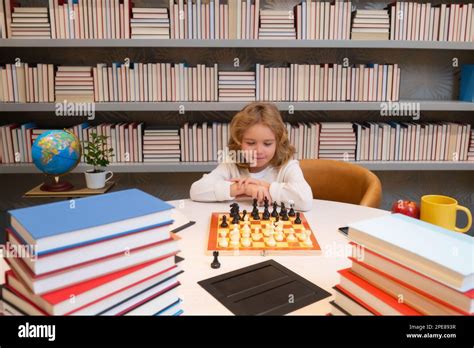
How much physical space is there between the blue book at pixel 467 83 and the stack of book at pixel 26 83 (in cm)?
277

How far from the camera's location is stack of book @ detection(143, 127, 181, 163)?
9.19 ft

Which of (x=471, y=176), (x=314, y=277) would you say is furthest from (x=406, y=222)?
(x=471, y=176)

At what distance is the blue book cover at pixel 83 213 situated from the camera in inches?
26.2

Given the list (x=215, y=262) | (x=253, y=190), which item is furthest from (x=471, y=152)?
(x=215, y=262)

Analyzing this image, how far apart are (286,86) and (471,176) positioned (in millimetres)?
1674

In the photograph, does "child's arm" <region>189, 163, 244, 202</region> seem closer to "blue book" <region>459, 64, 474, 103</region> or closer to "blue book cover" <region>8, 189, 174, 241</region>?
"blue book cover" <region>8, 189, 174, 241</region>

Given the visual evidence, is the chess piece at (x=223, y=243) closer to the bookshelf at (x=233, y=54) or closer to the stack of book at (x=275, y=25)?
the bookshelf at (x=233, y=54)

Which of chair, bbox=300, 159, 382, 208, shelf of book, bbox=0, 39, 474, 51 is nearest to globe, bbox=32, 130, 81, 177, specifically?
shelf of book, bbox=0, 39, 474, 51

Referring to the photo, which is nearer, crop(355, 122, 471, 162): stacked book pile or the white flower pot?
the white flower pot

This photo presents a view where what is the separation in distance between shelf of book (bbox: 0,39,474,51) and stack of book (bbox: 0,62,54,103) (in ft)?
0.50

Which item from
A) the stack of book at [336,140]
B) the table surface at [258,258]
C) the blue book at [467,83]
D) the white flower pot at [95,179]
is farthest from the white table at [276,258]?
the blue book at [467,83]

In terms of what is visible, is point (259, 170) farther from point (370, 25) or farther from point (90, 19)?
point (90, 19)

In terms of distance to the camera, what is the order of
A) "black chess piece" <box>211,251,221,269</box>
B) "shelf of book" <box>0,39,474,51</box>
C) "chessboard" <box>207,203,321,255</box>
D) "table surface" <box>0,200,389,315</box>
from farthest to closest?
1. "shelf of book" <box>0,39,474,51</box>
2. "chessboard" <box>207,203,321,255</box>
3. "black chess piece" <box>211,251,221,269</box>
4. "table surface" <box>0,200,389,315</box>
